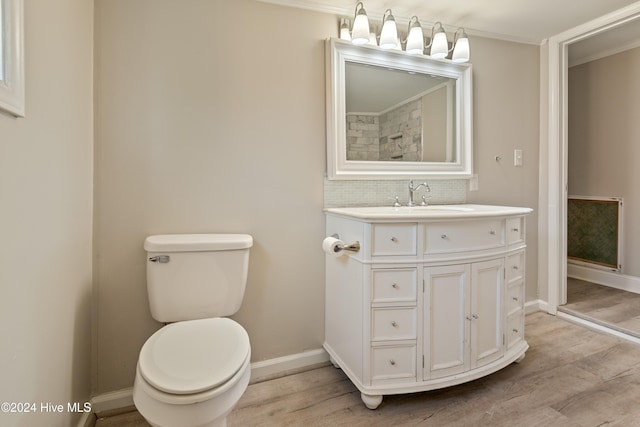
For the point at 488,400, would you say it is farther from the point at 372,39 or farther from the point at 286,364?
the point at 372,39

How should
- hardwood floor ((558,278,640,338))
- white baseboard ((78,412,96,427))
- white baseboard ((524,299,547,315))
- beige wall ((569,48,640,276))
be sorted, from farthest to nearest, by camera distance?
beige wall ((569,48,640,276)) → white baseboard ((524,299,547,315)) → hardwood floor ((558,278,640,338)) → white baseboard ((78,412,96,427))

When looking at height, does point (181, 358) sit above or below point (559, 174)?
below

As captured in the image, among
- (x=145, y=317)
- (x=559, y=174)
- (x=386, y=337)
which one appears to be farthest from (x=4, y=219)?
(x=559, y=174)

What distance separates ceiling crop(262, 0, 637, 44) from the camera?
181 centimetres

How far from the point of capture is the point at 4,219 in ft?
2.48

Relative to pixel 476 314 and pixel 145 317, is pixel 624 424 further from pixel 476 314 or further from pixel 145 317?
pixel 145 317

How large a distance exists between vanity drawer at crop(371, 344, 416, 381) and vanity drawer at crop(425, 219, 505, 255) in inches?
18.0

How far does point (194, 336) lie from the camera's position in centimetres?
120

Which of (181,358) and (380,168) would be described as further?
(380,168)

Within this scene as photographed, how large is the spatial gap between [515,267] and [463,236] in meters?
0.48

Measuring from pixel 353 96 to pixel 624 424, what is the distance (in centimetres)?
197

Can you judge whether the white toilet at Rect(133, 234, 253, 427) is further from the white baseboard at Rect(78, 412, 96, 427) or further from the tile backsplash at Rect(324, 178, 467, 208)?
the tile backsplash at Rect(324, 178, 467, 208)

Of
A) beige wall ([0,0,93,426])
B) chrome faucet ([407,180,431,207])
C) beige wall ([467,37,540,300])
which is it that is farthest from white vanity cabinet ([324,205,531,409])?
beige wall ([0,0,93,426])

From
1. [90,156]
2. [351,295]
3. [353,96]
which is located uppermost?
[353,96]
